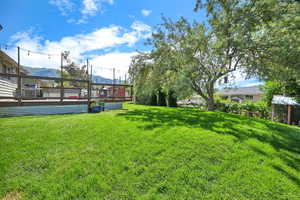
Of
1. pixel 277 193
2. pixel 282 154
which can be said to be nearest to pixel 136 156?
pixel 277 193

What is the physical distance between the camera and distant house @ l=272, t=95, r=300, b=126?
10.3 m

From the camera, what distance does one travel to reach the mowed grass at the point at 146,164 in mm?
2035

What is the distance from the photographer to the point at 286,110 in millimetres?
10867

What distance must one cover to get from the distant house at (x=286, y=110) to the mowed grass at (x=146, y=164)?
9253 millimetres

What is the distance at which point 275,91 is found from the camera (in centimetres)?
1257

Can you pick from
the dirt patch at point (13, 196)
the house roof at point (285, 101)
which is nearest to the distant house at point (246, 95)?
the house roof at point (285, 101)

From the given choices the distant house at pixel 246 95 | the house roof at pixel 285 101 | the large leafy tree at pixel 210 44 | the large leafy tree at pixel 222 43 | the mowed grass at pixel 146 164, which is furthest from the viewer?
the distant house at pixel 246 95

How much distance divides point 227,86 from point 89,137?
844cm

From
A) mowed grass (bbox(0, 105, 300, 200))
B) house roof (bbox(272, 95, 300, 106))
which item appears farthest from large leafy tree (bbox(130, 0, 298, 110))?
house roof (bbox(272, 95, 300, 106))

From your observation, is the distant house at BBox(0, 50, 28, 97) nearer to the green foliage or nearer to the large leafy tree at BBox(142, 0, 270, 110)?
the large leafy tree at BBox(142, 0, 270, 110)

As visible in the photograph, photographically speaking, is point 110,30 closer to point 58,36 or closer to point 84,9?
point 84,9

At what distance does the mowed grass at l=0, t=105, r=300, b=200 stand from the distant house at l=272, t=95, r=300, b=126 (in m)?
9.25

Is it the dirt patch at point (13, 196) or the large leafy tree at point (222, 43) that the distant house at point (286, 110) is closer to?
the large leafy tree at point (222, 43)

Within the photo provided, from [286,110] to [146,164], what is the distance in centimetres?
1348
